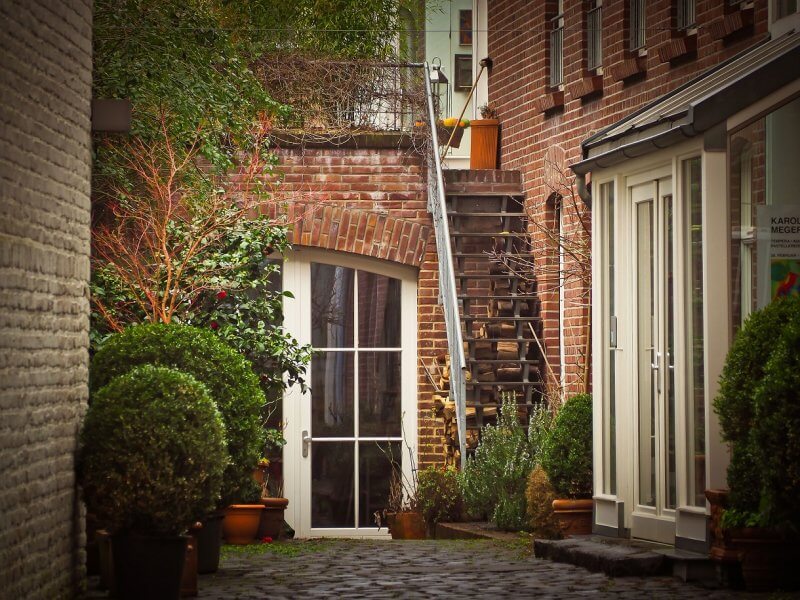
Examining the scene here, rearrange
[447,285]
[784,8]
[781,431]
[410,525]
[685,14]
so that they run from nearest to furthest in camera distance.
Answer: [781,431] < [784,8] < [685,14] < [410,525] < [447,285]

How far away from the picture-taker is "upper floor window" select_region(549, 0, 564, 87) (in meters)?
13.9

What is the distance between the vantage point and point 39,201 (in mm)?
7035

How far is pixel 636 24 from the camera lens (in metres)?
12.4

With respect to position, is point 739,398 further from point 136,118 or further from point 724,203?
point 136,118

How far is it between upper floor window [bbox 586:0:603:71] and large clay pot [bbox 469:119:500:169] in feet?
6.45

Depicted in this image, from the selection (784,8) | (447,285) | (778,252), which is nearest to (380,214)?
(447,285)

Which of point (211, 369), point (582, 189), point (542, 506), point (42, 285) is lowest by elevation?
point (542, 506)

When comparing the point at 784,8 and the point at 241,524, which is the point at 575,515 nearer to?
the point at 241,524

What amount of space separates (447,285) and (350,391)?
1749 millimetres

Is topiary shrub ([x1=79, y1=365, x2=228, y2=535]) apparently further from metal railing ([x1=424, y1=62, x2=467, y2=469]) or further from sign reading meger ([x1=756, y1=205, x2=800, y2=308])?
metal railing ([x1=424, y1=62, x2=467, y2=469])

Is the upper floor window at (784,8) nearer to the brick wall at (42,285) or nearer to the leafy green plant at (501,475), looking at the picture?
the leafy green plant at (501,475)

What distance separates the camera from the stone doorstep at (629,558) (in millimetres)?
8102

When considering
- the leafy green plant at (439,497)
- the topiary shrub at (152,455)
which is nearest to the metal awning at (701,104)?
the topiary shrub at (152,455)

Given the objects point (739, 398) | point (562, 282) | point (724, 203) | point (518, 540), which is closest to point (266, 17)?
point (562, 282)
